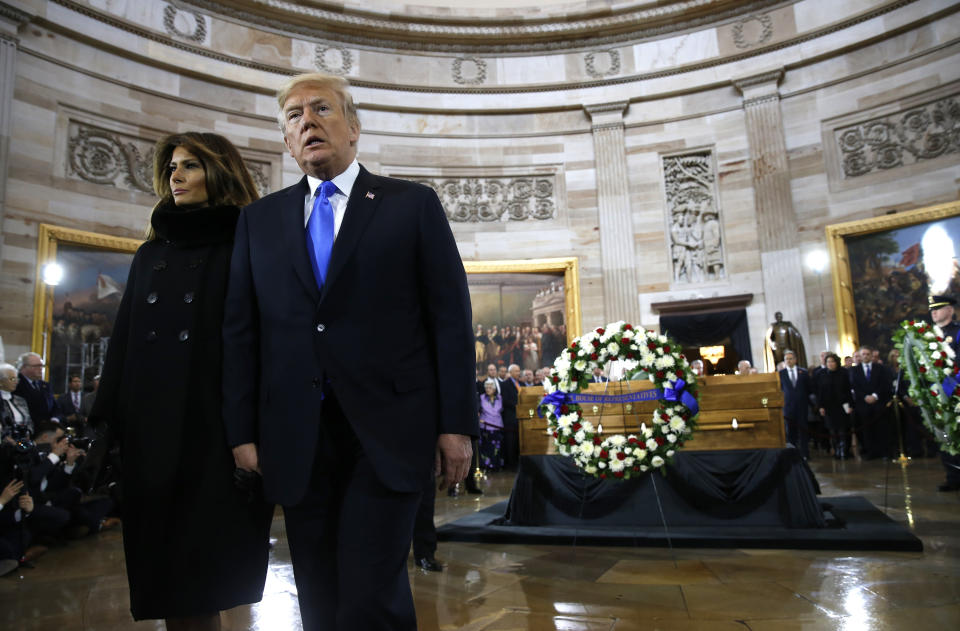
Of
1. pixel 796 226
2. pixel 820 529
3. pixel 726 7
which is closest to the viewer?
pixel 820 529

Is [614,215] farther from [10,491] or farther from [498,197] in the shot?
[10,491]

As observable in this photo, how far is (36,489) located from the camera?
601cm

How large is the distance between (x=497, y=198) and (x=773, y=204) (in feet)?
21.5

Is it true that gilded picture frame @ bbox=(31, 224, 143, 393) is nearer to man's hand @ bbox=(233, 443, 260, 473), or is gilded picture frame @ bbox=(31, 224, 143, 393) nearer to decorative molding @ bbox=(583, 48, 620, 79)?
decorative molding @ bbox=(583, 48, 620, 79)

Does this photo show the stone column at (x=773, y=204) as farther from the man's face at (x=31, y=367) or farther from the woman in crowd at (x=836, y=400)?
the man's face at (x=31, y=367)

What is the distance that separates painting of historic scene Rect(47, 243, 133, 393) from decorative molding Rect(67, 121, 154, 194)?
1.64 meters

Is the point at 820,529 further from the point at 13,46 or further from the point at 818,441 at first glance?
the point at 13,46

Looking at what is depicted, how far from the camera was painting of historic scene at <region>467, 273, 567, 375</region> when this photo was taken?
633 inches

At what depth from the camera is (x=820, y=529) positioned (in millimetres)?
5574

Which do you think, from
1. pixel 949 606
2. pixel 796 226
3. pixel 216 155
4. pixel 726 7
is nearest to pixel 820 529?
pixel 949 606

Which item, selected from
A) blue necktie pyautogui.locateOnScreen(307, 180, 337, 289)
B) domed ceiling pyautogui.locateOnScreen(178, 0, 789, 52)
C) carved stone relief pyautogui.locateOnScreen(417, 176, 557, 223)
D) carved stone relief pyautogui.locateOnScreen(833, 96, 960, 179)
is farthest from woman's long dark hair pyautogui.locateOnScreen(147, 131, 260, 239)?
carved stone relief pyautogui.locateOnScreen(833, 96, 960, 179)

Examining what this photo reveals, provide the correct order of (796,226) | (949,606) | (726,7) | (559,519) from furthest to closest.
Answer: (726,7) < (796,226) < (559,519) < (949,606)

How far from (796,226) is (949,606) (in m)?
12.9

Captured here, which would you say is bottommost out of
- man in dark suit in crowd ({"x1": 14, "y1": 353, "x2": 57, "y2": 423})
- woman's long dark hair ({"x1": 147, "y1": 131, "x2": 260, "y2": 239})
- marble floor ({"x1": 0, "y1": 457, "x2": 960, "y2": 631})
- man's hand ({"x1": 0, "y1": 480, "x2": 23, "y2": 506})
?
marble floor ({"x1": 0, "y1": 457, "x2": 960, "y2": 631})
